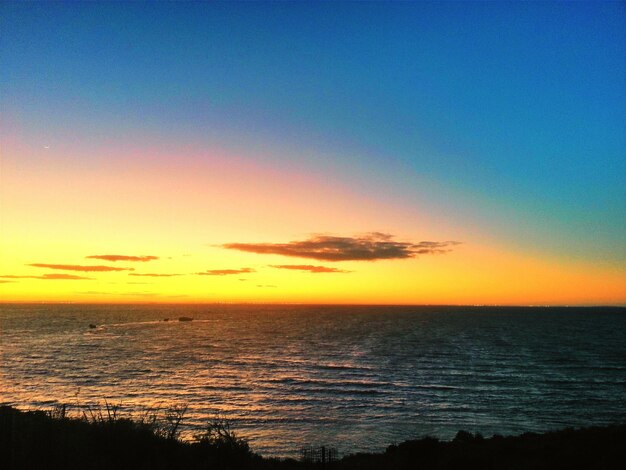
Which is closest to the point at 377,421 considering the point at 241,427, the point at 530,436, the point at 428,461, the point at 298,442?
the point at 298,442

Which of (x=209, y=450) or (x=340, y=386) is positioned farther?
(x=340, y=386)

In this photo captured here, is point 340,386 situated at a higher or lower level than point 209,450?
lower

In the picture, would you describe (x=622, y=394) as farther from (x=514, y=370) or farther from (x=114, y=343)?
(x=114, y=343)

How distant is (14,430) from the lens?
46.0 feet

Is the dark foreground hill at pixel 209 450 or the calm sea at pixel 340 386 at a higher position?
the dark foreground hill at pixel 209 450

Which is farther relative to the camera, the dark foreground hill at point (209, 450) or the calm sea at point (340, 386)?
the calm sea at point (340, 386)

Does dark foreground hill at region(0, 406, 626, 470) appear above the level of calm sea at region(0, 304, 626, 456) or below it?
above

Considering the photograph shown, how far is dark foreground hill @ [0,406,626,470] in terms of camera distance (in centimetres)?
1296

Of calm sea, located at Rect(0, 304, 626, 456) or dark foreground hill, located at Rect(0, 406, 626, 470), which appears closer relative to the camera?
dark foreground hill, located at Rect(0, 406, 626, 470)

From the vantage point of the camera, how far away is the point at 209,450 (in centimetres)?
1599

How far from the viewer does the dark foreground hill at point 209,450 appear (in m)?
13.0

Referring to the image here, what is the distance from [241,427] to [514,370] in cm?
4187

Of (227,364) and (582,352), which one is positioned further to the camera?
(582,352)

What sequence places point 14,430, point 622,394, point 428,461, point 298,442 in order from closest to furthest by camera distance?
point 14,430, point 428,461, point 298,442, point 622,394
